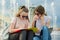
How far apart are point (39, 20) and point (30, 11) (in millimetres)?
159

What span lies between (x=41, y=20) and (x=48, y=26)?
4.4 inches

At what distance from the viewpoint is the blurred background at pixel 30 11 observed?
1.79m

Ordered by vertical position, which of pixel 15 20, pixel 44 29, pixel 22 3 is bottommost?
pixel 44 29

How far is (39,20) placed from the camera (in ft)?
6.05

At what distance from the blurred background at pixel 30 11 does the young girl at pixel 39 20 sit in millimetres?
44

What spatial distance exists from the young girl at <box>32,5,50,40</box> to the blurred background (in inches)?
1.7

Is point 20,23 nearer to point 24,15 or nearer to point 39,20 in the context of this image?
point 24,15

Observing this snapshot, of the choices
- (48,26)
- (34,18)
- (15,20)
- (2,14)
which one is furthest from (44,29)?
(2,14)

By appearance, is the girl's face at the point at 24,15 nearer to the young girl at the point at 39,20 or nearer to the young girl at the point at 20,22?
Result: the young girl at the point at 20,22

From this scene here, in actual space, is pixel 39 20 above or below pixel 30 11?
below

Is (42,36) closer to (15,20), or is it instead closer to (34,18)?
(34,18)

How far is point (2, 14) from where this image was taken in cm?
179

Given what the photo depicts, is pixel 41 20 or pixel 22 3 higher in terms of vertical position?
pixel 22 3

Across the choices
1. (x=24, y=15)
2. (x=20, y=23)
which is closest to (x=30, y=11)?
(x=24, y=15)
